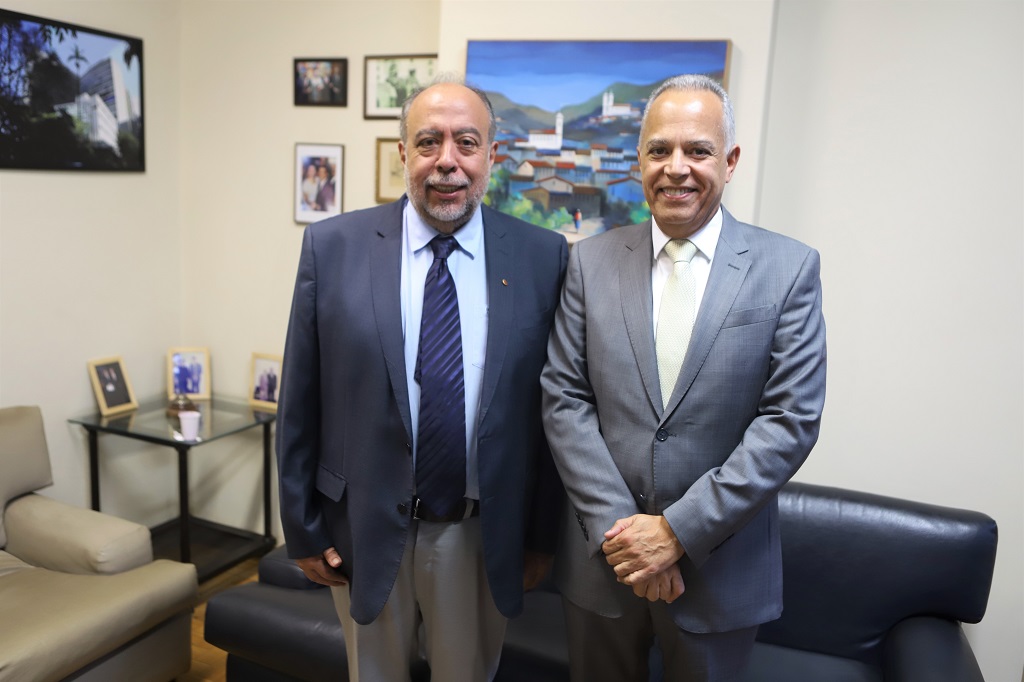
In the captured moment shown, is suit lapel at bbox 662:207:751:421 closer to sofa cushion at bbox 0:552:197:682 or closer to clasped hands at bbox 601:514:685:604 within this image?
clasped hands at bbox 601:514:685:604

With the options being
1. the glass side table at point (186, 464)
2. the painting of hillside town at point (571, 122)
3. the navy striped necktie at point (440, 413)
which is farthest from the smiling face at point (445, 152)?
the glass side table at point (186, 464)

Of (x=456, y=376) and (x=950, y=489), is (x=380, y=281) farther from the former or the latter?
(x=950, y=489)

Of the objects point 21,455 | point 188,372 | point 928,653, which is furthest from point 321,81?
point 928,653

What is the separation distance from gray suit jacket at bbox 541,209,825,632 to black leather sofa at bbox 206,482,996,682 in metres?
0.72

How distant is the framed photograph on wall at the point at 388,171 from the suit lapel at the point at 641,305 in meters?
1.72

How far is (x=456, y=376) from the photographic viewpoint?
158cm

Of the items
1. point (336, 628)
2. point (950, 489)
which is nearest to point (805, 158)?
point (950, 489)

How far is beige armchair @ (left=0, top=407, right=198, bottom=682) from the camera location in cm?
216

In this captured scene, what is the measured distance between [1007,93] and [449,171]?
1.75 m

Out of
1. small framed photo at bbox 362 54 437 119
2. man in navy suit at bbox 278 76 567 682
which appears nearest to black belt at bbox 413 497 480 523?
man in navy suit at bbox 278 76 567 682

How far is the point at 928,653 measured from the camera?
2006 millimetres

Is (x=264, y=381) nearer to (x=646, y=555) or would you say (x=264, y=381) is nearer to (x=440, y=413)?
(x=440, y=413)

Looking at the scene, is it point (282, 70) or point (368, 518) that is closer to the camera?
point (368, 518)

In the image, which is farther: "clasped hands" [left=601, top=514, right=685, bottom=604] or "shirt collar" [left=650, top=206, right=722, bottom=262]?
"shirt collar" [left=650, top=206, right=722, bottom=262]
